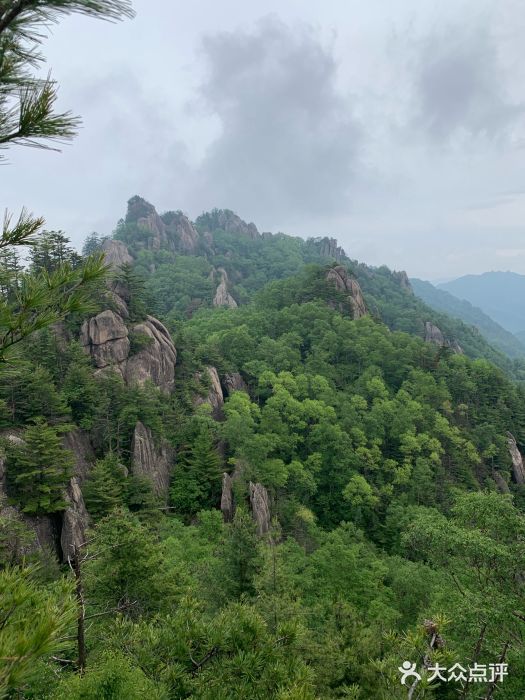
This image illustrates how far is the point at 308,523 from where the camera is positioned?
2483 cm

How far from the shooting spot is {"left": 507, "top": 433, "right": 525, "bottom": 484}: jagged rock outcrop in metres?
34.3

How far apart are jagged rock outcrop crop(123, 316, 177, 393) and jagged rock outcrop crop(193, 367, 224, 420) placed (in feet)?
7.34

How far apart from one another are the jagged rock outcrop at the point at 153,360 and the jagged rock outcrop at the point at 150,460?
3.51m

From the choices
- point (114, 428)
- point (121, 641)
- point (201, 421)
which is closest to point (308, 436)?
point (201, 421)

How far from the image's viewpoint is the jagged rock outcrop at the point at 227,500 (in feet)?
73.4

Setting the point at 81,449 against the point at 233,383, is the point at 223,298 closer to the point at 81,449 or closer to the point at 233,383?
the point at 233,383

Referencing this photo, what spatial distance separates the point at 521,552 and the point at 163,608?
9.28 m

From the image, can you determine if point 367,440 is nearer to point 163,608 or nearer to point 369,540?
point 369,540

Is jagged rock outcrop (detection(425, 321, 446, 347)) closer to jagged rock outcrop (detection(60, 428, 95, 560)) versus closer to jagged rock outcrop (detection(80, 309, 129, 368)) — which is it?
jagged rock outcrop (detection(80, 309, 129, 368))

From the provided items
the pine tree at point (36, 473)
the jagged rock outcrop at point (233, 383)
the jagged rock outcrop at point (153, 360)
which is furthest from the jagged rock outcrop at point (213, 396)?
the pine tree at point (36, 473)

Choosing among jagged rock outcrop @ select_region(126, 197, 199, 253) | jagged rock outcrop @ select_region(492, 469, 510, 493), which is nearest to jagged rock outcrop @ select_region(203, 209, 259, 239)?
jagged rock outcrop @ select_region(126, 197, 199, 253)

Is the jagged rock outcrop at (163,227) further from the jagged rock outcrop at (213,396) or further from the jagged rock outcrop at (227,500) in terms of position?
the jagged rock outcrop at (227,500)

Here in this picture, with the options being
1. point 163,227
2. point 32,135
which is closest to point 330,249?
point 163,227

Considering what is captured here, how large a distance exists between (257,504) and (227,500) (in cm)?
181
